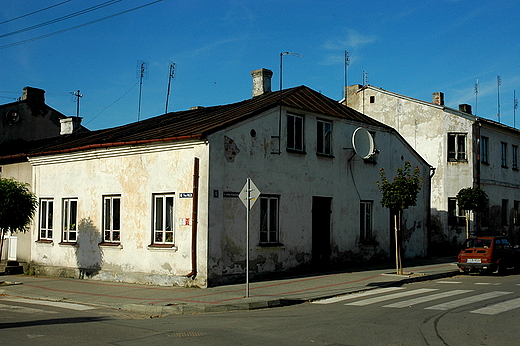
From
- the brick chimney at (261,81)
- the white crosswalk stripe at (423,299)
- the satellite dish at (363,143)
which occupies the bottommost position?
the white crosswalk stripe at (423,299)

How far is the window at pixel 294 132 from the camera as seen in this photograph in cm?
1883

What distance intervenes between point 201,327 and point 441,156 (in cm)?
2448

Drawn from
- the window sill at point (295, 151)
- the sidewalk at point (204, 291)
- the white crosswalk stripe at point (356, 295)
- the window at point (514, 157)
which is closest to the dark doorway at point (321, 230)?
the sidewalk at point (204, 291)

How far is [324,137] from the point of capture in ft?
66.5

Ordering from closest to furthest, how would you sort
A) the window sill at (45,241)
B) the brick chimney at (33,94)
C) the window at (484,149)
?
the window sill at (45,241)
the window at (484,149)
the brick chimney at (33,94)

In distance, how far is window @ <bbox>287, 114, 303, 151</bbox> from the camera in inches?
741

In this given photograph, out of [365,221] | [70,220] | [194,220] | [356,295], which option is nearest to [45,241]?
[70,220]

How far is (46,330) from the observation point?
30.7ft

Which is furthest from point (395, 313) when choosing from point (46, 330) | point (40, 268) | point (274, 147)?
point (40, 268)

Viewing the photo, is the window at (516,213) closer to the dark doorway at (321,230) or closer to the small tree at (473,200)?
the small tree at (473,200)

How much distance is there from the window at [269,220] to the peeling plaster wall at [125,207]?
264 centimetres

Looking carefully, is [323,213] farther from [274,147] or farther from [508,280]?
[508,280]

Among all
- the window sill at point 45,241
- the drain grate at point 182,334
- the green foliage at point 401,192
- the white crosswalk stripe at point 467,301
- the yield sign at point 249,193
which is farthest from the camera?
the window sill at point 45,241

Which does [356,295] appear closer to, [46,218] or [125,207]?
[125,207]
